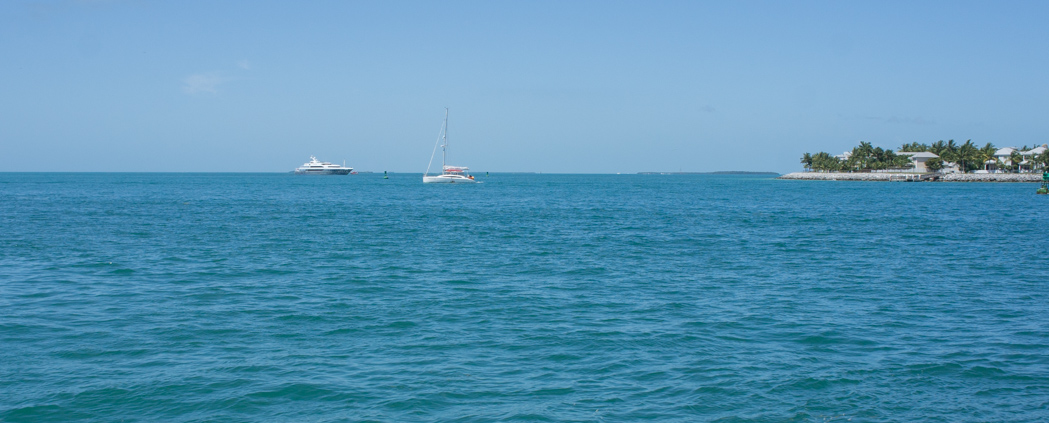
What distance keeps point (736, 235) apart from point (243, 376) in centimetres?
3287

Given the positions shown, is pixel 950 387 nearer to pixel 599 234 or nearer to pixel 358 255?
pixel 358 255

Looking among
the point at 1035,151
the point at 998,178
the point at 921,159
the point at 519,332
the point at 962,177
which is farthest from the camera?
the point at 921,159

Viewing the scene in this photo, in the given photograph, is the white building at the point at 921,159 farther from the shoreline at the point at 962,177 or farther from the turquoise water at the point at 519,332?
the turquoise water at the point at 519,332

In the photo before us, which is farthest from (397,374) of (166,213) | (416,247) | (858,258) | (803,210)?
(803,210)

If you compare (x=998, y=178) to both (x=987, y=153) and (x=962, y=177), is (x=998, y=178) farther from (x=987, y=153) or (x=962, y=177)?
(x=987, y=153)

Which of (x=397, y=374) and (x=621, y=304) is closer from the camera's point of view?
(x=397, y=374)

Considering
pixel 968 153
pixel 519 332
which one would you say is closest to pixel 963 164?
pixel 968 153

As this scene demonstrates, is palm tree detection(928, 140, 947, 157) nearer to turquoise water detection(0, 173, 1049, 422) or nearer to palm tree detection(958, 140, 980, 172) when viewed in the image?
palm tree detection(958, 140, 980, 172)

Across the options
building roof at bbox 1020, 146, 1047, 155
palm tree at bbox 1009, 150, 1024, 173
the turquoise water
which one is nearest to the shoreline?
palm tree at bbox 1009, 150, 1024, 173

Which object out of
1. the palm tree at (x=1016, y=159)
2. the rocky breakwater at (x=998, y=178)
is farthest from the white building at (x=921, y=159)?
the rocky breakwater at (x=998, y=178)

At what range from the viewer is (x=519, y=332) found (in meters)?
16.7

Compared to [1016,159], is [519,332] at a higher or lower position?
lower

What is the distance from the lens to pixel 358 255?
3114cm

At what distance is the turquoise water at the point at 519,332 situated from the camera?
12023 millimetres
